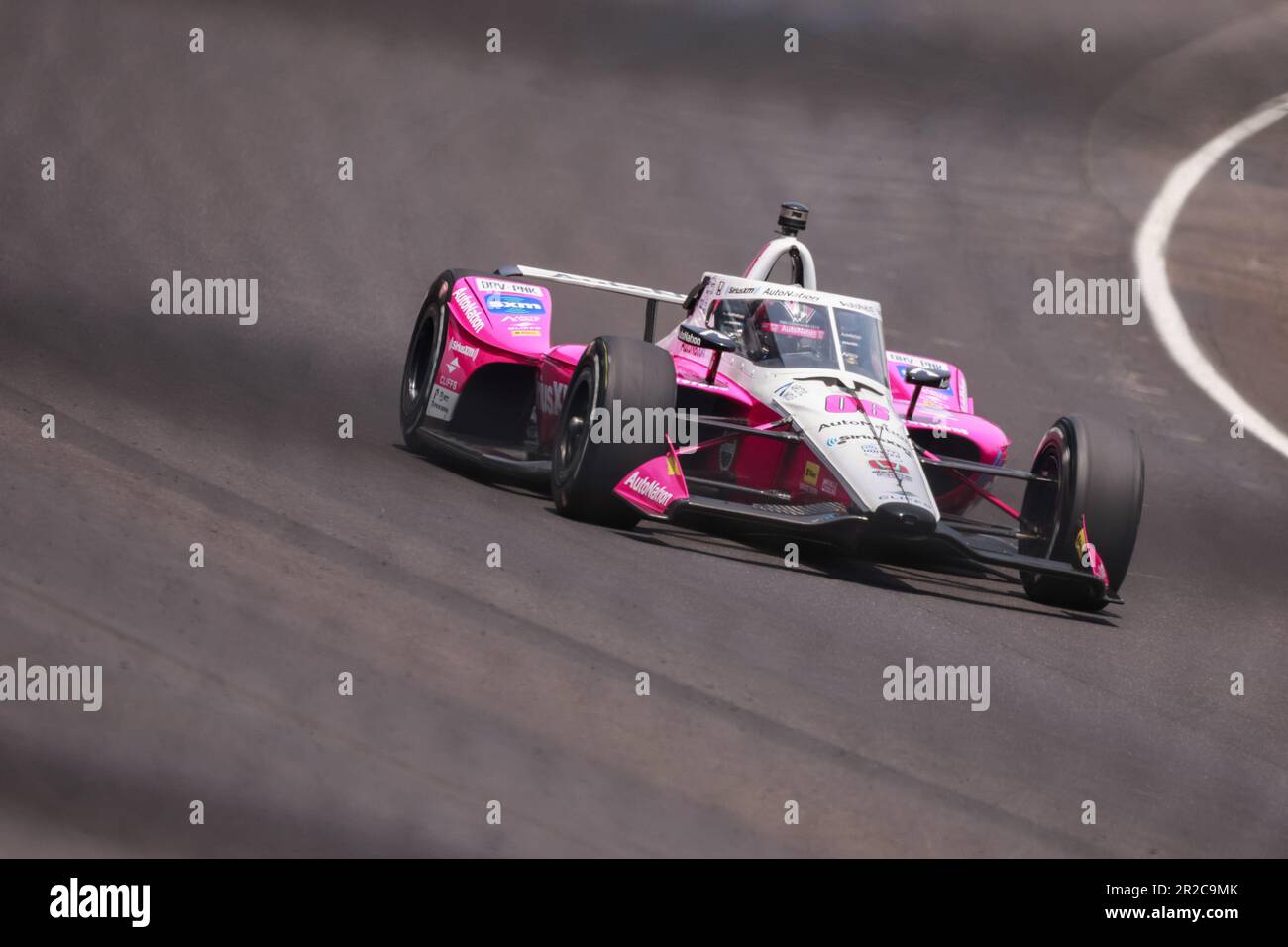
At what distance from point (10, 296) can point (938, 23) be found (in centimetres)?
1346

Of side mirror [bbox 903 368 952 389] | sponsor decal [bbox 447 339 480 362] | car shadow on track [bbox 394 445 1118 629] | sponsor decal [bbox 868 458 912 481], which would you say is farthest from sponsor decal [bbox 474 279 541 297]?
sponsor decal [bbox 868 458 912 481]

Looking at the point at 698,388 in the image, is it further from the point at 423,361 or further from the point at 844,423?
the point at 423,361

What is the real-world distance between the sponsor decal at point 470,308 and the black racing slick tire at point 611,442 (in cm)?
187

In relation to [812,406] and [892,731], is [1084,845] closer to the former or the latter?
[892,731]

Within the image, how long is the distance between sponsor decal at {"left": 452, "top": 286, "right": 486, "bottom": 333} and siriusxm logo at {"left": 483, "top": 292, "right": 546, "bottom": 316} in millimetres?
86

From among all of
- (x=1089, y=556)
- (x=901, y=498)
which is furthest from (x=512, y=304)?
(x=1089, y=556)

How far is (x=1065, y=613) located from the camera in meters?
9.78

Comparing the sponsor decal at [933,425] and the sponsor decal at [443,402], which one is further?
the sponsor decal at [443,402]

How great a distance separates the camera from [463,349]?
11586 millimetres

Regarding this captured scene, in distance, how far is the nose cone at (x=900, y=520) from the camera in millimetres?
8914

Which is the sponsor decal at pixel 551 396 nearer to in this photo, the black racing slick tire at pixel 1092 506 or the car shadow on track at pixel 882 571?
the car shadow on track at pixel 882 571
